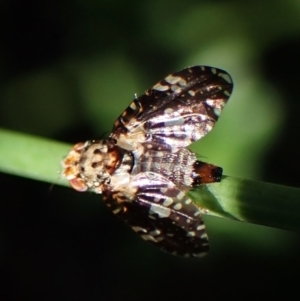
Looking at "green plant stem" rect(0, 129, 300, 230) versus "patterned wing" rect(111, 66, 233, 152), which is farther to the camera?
"patterned wing" rect(111, 66, 233, 152)

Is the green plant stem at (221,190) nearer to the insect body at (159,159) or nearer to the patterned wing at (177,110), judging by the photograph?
the insect body at (159,159)

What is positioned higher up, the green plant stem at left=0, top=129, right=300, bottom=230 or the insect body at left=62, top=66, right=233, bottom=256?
the insect body at left=62, top=66, right=233, bottom=256

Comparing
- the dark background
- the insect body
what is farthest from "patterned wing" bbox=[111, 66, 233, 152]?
the dark background

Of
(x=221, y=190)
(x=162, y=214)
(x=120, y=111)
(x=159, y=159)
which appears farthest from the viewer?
(x=120, y=111)

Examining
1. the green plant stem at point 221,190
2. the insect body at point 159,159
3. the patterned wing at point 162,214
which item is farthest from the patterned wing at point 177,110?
the green plant stem at point 221,190

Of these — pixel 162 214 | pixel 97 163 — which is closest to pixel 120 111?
pixel 97 163

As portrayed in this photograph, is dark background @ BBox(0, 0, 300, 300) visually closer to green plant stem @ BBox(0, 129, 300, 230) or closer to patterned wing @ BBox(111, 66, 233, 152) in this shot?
patterned wing @ BBox(111, 66, 233, 152)

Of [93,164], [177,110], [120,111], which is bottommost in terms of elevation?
[93,164]

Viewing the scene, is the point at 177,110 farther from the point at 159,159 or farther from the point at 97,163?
the point at 97,163

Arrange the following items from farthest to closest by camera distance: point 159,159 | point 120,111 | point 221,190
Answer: point 120,111, point 159,159, point 221,190
